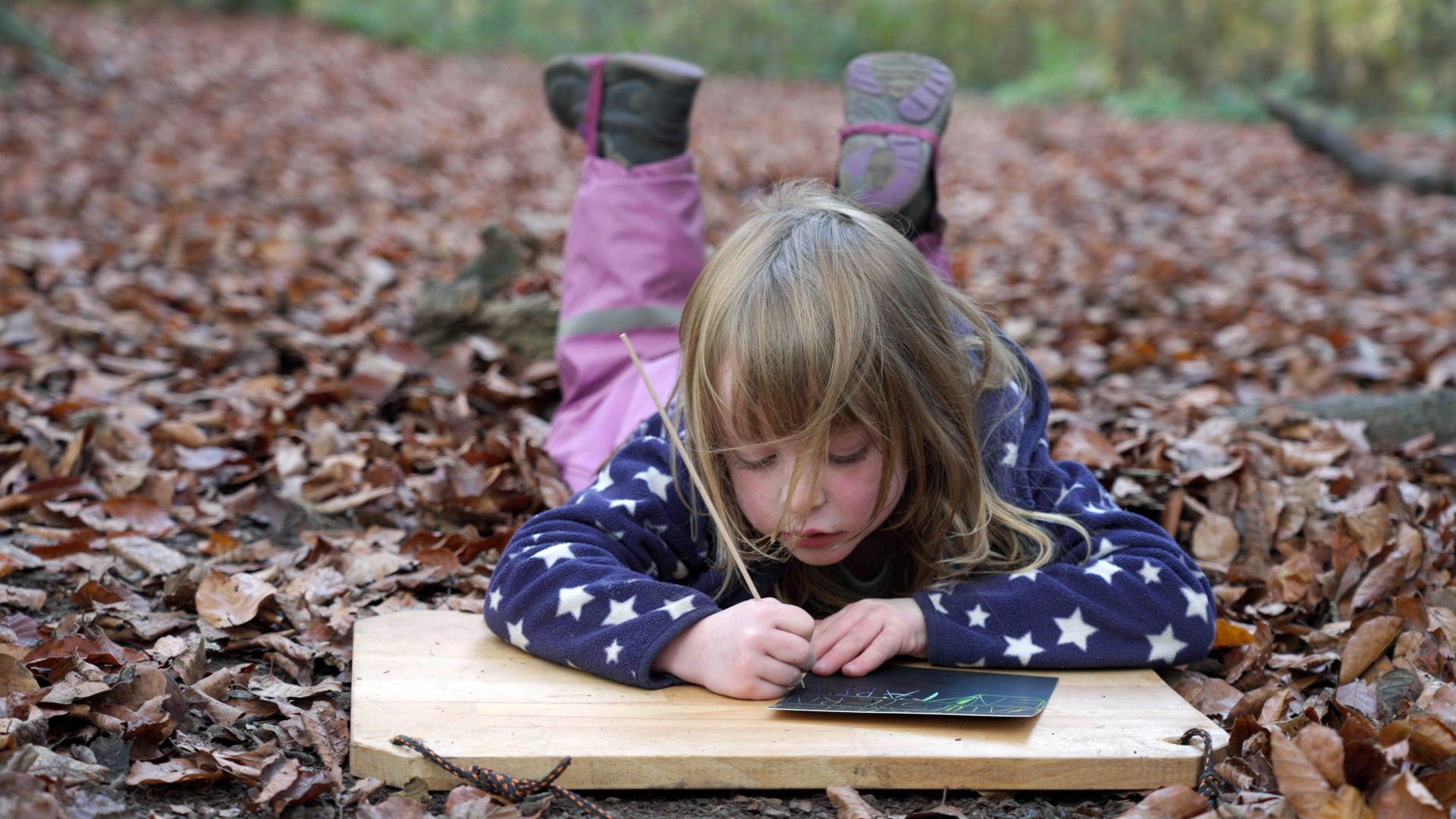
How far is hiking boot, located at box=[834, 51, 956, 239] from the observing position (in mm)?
2654

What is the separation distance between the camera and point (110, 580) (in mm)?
2174

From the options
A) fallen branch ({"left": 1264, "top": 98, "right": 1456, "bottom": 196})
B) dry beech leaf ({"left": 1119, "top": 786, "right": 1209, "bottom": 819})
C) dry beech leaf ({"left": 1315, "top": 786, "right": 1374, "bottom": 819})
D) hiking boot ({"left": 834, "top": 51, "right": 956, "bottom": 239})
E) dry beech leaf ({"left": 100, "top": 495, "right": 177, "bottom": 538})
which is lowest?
dry beech leaf ({"left": 100, "top": 495, "right": 177, "bottom": 538})

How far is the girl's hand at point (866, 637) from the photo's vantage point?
182cm

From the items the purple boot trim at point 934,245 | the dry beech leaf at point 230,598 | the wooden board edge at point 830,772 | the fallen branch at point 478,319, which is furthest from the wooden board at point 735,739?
the fallen branch at point 478,319

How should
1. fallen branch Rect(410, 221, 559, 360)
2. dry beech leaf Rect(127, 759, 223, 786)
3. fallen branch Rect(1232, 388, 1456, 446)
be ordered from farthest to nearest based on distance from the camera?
fallen branch Rect(410, 221, 559, 360) → fallen branch Rect(1232, 388, 1456, 446) → dry beech leaf Rect(127, 759, 223, 786)

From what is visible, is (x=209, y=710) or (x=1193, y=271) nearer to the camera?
(x=209, y=710)

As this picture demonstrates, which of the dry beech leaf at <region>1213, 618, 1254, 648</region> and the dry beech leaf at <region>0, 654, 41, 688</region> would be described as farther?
the dry beech leaf at <region>1213, 618, 1254, 648</region>

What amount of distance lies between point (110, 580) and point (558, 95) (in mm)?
1770

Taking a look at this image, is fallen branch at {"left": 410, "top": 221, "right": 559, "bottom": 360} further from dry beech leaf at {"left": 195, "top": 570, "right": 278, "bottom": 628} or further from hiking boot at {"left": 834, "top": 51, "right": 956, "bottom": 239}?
dry beech leaf at {"left": 195, "top": 570, "right": 278, "bottom": 628}

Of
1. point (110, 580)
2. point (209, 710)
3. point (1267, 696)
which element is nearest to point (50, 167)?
point (110, 580)

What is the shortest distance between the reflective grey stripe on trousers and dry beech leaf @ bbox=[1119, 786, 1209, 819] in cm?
178

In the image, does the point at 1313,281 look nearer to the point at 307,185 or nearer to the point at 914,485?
the point at 914,485

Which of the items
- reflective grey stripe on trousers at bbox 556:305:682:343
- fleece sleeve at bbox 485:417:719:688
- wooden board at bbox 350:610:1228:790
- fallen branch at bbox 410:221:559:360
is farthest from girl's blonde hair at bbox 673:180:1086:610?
fallen branch at bbox 410:221:559:360

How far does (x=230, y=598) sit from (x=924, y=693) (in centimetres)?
126
